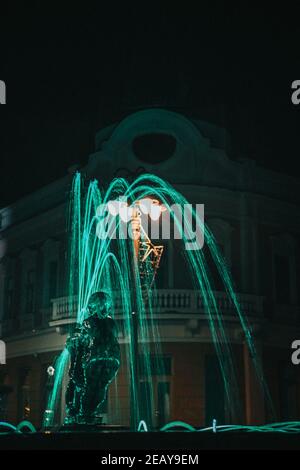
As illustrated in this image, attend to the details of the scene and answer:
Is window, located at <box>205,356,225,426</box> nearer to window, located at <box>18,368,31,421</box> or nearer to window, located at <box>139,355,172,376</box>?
window, located at <box>139,355,172,376</box>

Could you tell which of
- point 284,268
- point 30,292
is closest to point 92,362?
point 284,268

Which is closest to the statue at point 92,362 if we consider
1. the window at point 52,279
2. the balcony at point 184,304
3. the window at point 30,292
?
the balcony at point 184,304

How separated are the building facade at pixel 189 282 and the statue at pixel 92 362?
30.3ft

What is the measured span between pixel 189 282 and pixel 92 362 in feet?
36.3

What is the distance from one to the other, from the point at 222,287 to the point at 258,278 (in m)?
1.66

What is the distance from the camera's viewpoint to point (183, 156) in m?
25.0

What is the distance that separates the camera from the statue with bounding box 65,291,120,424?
13.1m

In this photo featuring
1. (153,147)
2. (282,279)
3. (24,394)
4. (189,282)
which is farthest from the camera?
(24,394)

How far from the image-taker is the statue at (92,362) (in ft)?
42.9

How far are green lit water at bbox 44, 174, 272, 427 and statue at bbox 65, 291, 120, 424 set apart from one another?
8732 mm

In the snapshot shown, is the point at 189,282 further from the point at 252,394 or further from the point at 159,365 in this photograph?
the point at 252,394

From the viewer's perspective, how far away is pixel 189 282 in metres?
23.9

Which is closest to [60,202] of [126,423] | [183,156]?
[183,156]

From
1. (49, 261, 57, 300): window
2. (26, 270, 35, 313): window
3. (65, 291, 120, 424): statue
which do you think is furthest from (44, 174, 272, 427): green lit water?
(65, 291, 120, 424): statue
